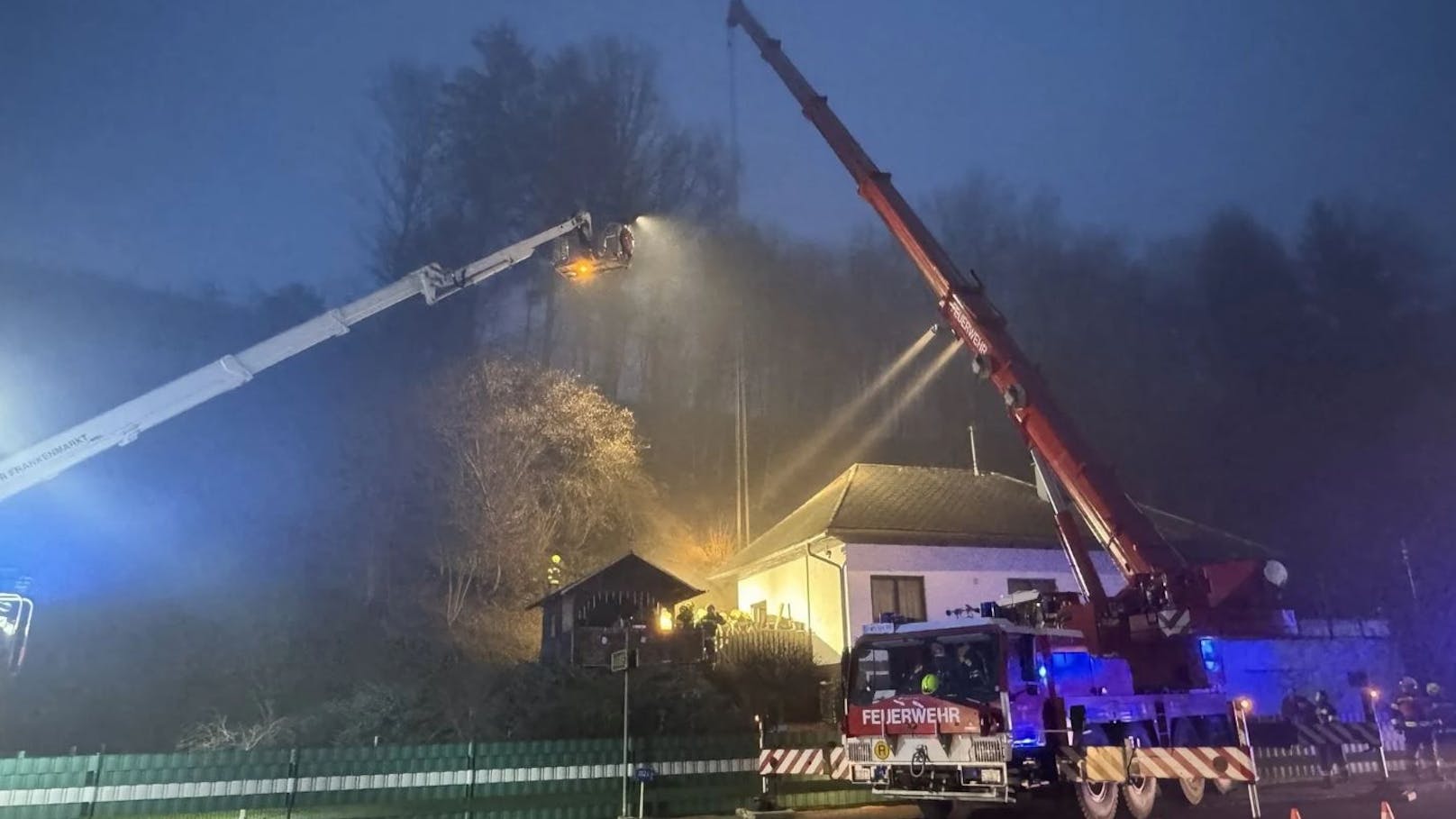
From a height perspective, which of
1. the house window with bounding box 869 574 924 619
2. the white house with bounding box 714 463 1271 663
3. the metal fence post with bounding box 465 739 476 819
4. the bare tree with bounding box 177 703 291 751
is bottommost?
the metal fence post with bounding box 465 739 476 819

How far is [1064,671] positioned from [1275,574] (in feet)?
12.9

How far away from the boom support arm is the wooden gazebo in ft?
30.7

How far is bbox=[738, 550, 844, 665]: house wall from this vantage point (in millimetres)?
22734

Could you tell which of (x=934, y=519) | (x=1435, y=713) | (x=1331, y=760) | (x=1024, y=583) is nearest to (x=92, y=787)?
(x=1331, y=760)

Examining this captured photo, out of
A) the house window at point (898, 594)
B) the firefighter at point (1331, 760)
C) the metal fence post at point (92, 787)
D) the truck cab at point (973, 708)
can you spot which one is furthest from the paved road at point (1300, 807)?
the house window at point (898, 594)

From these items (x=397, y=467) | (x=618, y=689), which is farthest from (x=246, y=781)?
(x=397, y=467)

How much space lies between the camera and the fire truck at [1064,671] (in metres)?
9.65

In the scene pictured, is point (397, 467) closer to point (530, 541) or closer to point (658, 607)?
point (530, 541)

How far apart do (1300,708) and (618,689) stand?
14.1m

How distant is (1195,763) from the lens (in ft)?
29.2

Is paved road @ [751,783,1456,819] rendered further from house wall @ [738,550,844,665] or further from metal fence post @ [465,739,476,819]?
house wall @ [738,550,844,665]

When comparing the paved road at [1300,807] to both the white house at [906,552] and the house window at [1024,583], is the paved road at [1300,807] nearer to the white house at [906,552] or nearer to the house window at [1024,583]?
the white house at [906,552]

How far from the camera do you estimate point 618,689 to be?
16.8m

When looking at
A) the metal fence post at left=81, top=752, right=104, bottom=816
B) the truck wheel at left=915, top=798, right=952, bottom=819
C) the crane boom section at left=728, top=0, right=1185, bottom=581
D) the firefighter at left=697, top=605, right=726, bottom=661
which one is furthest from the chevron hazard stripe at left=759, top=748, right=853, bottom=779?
the firefighter at left=697, top=605, right=726, bottom=661
